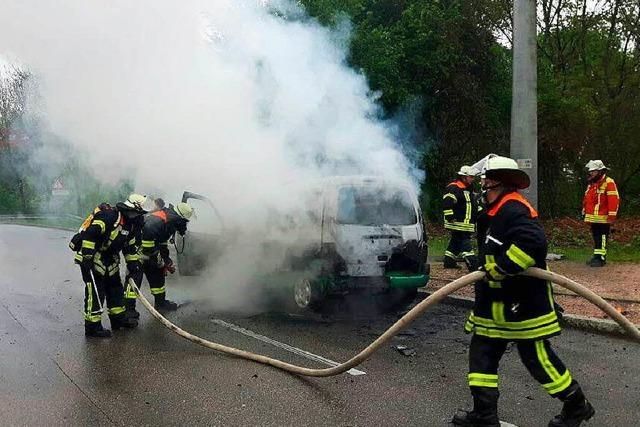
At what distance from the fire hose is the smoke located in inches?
103

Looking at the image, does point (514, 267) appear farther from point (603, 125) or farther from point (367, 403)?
point (603, 125)

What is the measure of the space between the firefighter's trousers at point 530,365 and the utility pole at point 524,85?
5534mm

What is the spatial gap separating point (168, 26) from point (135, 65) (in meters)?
0.75

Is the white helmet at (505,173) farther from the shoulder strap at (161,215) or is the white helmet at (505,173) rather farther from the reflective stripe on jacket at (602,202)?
the reflective stripe on jacket at (602,202)

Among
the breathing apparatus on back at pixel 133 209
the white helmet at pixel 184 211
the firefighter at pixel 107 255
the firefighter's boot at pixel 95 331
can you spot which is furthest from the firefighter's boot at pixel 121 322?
the white helmet at pixel 184 211

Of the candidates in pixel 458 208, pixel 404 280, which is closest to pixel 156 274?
pixel 404 280

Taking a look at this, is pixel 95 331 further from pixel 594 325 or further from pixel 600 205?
pixel 600 205

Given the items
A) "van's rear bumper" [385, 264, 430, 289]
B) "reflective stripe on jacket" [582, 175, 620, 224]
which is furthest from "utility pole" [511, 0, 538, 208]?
"van's rear bumper" [385, 264, 430, 289]

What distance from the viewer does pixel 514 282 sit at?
4.02 meters

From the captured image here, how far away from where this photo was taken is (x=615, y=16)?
18297 mm

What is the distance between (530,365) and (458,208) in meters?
5.95

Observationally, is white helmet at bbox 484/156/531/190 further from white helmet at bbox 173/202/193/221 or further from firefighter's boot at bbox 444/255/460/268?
firefighter's boot at bbox 444/255/460/268

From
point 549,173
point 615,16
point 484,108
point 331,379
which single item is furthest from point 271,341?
point 615,16

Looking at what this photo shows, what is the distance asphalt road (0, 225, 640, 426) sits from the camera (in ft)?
14.6
